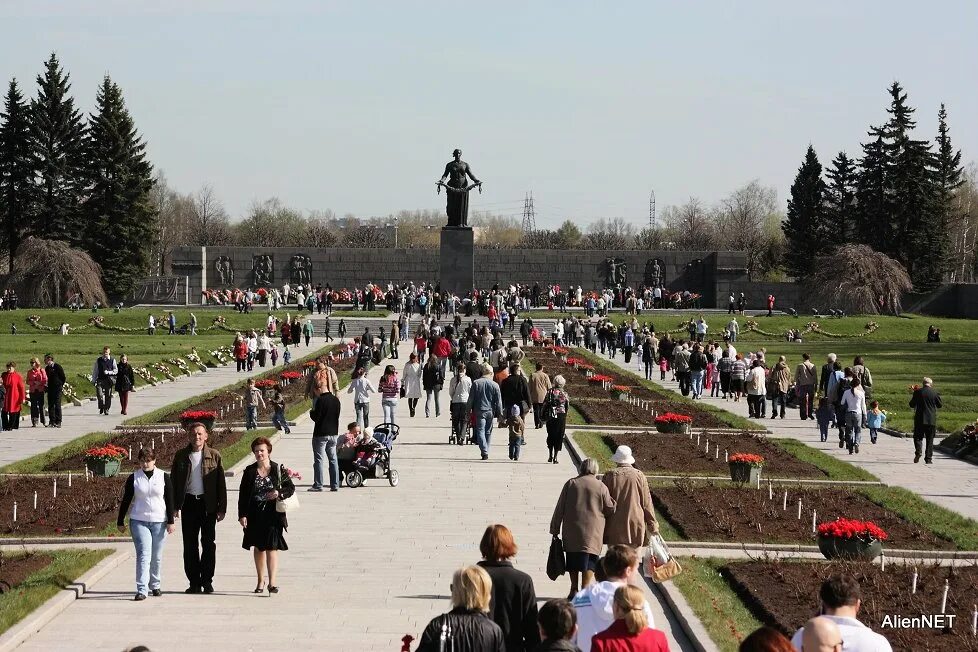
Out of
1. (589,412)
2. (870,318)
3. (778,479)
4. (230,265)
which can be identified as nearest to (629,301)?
(870,318)

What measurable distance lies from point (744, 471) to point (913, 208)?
6132cm

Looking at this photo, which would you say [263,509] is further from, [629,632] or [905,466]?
[905,466]

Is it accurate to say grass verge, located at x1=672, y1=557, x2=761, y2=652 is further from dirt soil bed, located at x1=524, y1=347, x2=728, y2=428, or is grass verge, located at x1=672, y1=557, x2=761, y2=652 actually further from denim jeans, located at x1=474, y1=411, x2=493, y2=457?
dirt soil bed, located at x1=524, y1=347, x2=728, y2=428

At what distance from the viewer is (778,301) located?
80.1 meters

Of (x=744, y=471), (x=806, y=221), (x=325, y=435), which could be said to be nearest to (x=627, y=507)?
(x=325, y=435)

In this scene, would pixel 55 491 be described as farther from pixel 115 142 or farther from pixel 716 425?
pixel 115 142

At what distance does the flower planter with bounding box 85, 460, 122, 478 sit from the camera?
1816 cm

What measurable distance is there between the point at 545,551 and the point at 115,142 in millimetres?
68442

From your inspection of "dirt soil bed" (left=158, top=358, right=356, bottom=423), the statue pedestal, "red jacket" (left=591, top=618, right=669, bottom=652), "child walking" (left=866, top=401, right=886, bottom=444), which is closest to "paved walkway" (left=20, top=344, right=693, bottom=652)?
"red jacket" (left=591, top=618, right=669, bottom=652)

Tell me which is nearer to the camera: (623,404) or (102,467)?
(102,467)

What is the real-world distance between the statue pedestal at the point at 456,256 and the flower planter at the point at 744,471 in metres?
45.9

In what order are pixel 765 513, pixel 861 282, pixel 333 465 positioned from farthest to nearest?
pixel 861 282
pixel 333 465
pixel 765 513

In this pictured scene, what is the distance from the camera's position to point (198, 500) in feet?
38.0

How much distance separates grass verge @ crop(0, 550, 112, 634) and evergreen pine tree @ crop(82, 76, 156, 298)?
64102 mm
